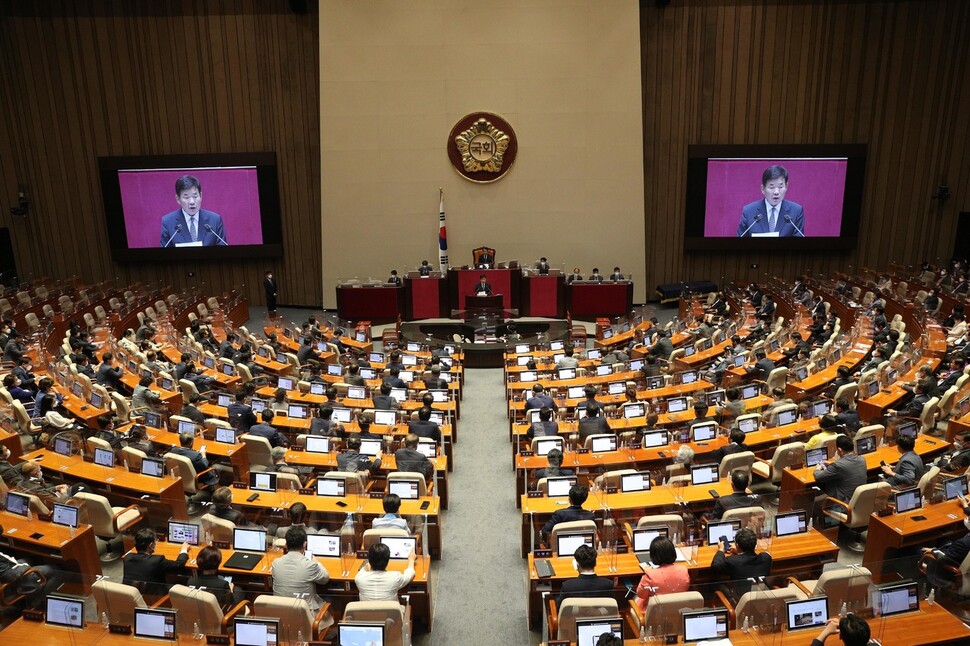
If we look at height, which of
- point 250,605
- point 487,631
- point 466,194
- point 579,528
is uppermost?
point 466,194

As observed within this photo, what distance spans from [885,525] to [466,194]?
16669mm

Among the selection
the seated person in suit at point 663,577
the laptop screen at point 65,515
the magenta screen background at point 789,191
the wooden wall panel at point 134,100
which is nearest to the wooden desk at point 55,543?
the laptop screen at point 65,515

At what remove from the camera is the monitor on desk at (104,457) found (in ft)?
29.3

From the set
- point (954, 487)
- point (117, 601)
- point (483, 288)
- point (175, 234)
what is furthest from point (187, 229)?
point (954, 487)

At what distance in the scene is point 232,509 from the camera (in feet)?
23.4

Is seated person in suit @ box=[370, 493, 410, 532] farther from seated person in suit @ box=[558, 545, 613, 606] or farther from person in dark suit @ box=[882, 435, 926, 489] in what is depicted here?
person in dark suit @ box=[882, 435, 926, 489]

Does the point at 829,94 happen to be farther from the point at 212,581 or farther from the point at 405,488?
the point at 212,581

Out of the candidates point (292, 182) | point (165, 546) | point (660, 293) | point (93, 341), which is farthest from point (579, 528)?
point (292, 182)

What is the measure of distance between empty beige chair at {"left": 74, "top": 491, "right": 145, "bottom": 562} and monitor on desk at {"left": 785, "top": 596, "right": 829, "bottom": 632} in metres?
6.75

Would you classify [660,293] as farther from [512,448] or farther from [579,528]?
[579,528]

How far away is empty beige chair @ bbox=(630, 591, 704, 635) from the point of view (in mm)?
5477

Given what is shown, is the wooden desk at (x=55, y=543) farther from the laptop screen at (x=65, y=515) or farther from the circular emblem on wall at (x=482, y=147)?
the circular emblem on wall at (x=482, y=147)

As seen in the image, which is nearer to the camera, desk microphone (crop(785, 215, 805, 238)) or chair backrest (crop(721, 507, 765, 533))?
chair backrest (crop(721, 507, 765, 533))

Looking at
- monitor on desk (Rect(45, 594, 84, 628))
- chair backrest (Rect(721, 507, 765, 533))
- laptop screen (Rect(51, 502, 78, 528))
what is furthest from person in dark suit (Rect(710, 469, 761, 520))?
laptop screen (Rect(51, 502, 78, 528))
